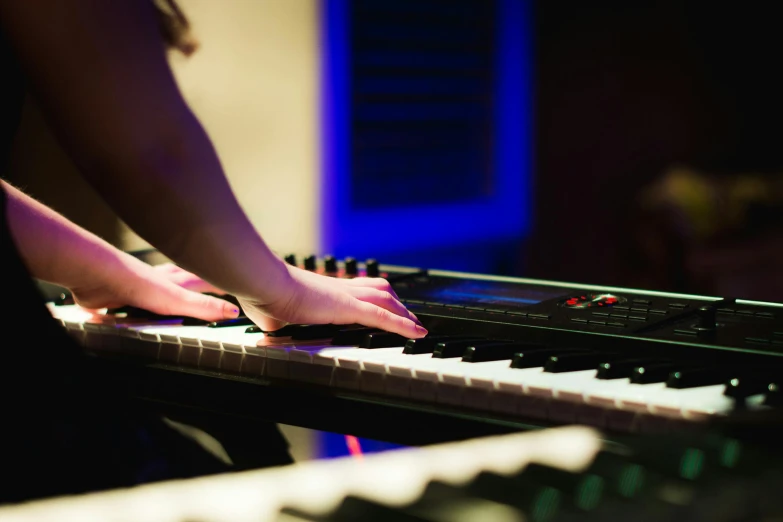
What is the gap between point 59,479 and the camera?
0.94 meters

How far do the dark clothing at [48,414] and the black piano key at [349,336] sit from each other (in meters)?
0.34

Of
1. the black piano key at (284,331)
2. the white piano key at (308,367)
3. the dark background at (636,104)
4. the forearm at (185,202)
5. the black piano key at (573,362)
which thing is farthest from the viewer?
the dark background at (636,104)

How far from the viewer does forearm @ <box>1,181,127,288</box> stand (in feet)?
4.61

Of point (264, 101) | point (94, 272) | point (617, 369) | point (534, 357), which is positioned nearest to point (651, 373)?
point (617, 369)

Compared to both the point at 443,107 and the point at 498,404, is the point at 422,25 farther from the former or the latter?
the point at 498,404

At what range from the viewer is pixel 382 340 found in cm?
133

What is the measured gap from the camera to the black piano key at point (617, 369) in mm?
1136

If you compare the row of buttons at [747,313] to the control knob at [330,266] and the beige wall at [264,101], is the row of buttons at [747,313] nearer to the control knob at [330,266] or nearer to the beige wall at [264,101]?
the control knob at [330,266]

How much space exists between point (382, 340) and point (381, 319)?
0.03 m

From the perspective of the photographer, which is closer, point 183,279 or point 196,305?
point 196,305

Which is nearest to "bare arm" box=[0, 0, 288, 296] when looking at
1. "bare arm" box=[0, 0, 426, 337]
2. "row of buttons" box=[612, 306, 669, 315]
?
"bare arm" box=[0, 0, 426, 337]

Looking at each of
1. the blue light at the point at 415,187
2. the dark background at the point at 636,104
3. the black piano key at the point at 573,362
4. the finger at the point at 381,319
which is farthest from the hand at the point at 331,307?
the dark background at the point at 636,104

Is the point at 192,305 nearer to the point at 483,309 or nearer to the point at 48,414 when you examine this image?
the point at 483,309

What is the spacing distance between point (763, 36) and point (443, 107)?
5.88ft
